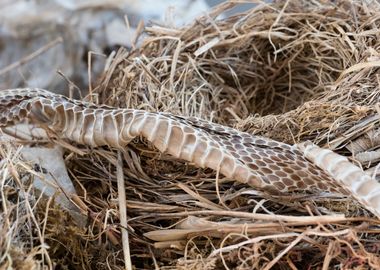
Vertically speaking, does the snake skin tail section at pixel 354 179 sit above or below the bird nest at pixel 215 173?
above

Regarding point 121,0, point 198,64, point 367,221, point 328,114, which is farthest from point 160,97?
point 121,0

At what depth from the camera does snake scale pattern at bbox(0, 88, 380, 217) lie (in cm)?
94

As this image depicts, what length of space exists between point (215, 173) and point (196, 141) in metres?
0.08

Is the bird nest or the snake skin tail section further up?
the snake skin tail section

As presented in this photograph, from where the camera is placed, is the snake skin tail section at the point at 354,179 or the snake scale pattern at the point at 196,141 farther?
the snake scale pattern at the point at 196,141

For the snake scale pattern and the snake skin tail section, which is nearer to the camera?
the snake skin tail section

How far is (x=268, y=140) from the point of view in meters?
1.03

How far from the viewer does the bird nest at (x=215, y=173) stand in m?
0.86

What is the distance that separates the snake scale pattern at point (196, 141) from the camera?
94 centimetres

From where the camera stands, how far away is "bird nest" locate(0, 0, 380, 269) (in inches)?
33.9

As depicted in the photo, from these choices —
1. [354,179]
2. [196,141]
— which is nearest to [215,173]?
[196,141]

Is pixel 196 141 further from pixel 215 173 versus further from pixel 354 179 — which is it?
pixel 354 179

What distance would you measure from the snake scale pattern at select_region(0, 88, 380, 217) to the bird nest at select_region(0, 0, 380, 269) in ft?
0.09

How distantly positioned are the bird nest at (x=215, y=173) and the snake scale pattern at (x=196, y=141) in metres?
0.03
